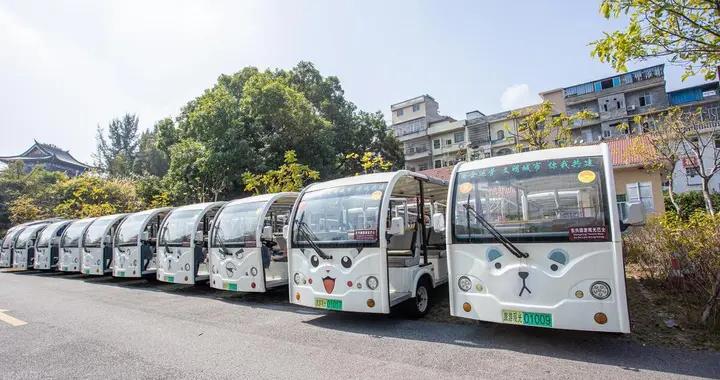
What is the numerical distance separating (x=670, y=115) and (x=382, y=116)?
21.2 metres

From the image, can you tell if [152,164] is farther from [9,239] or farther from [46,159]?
[9,239]

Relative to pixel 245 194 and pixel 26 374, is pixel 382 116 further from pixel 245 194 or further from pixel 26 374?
pixel 26 374

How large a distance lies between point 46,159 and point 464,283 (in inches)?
A: 2029

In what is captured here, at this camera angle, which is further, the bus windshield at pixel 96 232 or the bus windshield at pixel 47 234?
the bus windshield at pixel 47 234

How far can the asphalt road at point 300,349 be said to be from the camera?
14.1 feet

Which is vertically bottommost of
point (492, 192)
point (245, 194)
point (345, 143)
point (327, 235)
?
point (327, 235)

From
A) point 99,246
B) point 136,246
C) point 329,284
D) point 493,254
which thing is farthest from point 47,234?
point 493,254

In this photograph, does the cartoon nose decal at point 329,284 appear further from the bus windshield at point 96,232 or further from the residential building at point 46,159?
the residential building at point 46,159

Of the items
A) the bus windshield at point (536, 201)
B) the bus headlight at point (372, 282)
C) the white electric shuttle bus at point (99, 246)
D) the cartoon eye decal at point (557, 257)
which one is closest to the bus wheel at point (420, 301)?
the bus headlight at point (372, 282)

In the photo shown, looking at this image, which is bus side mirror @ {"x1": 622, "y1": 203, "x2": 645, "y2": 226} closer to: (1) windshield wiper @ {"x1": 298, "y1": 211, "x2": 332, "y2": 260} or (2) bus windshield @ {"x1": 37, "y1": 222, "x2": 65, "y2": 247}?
(1) windshield wiper @ {"x1": 298, "y1": 211, "x2": 332, "y2": 260}

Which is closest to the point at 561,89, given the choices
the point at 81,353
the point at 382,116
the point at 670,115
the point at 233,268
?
the point at 382,116

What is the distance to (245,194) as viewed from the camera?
20.4 m

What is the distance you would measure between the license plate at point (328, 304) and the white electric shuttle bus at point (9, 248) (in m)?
17.7

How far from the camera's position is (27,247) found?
648 inches
